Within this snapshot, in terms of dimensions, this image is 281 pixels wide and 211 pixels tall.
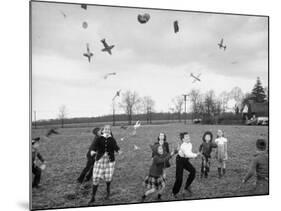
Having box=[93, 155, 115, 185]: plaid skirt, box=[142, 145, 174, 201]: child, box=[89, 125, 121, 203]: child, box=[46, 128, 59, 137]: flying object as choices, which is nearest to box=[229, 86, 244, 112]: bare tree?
box=[142, 145, 174, 201]: child

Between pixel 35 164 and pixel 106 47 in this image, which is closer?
pixel 35 164

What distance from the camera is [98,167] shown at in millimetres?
3787

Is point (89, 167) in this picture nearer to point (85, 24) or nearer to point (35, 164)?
point (35, 164)

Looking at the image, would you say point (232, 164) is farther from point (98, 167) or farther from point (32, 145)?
point (32, 145)

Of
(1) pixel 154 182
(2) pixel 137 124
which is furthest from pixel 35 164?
(1) pixel 154 182

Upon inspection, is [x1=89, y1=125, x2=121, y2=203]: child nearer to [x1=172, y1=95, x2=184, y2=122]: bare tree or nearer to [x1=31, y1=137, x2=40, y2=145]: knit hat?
[x1=31, y1=137, x2=40, y2=145]: knit hat

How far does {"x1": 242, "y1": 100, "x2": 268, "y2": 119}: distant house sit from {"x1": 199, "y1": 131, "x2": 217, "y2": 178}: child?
53 centimetres

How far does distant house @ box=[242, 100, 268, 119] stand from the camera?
4.36 metres

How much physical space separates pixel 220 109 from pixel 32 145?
2.04 m

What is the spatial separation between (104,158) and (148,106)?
0.71m

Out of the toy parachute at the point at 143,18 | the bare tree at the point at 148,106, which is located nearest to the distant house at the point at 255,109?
the bare tree at the point at 148,106

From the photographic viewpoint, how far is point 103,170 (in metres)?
3.80

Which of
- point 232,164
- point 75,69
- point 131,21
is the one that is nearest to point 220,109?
point 232,164

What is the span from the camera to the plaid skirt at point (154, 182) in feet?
12.9
